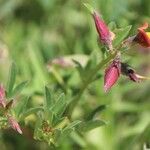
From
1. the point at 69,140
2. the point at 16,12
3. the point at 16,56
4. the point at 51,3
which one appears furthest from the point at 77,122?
the point at 16,12

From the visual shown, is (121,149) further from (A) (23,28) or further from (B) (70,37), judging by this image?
(A) (23,28)

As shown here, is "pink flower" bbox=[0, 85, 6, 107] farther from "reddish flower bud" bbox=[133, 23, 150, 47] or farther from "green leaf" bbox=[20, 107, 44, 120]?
"reddish flower bud" bbox=[133, 23, 150, 47]

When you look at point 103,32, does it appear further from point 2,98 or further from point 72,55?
point 72,55

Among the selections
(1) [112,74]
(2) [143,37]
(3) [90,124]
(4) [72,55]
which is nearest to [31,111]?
(3) [90,124]

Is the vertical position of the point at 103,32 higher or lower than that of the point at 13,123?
higher

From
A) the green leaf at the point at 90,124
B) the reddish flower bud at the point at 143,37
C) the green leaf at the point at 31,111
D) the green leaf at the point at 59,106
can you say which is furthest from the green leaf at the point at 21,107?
the reddish flower bud at the point at 143,37

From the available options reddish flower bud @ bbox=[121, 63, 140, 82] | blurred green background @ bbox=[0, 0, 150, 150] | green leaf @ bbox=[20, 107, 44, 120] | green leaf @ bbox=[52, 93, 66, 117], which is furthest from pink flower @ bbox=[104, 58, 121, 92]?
blurred green background @ bbox=[0, 0, 150, 150]
